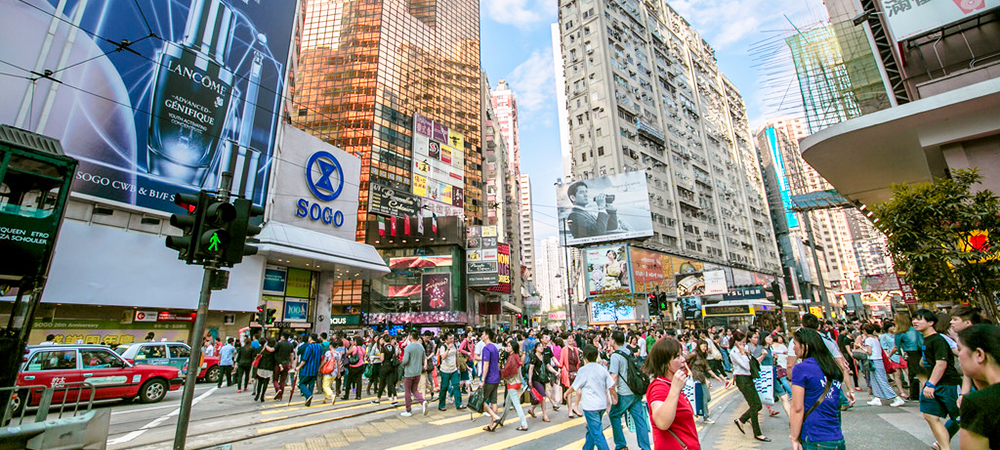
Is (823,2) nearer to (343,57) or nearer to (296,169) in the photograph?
(296,169)

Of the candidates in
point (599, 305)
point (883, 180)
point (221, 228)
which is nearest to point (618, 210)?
point (599, 305)

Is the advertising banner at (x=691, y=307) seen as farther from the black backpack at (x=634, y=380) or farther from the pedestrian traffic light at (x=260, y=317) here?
the black backpack at (x=634, y=380)

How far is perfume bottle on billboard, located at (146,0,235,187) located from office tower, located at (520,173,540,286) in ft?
347

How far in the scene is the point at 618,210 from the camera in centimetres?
4206

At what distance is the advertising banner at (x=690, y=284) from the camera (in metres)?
42.6

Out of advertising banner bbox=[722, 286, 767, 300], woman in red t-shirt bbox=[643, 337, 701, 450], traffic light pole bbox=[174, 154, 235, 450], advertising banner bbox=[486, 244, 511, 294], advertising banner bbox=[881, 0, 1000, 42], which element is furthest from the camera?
advertising banner bbox=[486, 244, 511, 294]

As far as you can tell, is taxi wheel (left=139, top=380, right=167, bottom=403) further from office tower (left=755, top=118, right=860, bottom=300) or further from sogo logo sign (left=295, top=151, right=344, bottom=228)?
office tower (left=755, top=118, right=860, bottom=300)

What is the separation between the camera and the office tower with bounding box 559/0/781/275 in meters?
49.6

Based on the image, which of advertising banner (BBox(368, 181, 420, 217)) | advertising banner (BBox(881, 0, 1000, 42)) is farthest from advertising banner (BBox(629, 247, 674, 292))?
advertising banner (BBox(881, 0, 1000, 42))

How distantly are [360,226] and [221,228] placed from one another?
172 feet

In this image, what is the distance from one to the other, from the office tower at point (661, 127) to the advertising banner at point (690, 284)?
14.8ft

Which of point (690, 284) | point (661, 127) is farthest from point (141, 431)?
point (661, 127)

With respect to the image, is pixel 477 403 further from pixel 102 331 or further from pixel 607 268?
pixel 607 268

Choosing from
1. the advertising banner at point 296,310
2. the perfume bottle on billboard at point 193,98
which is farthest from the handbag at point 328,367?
the advertising banner at point 296,310
